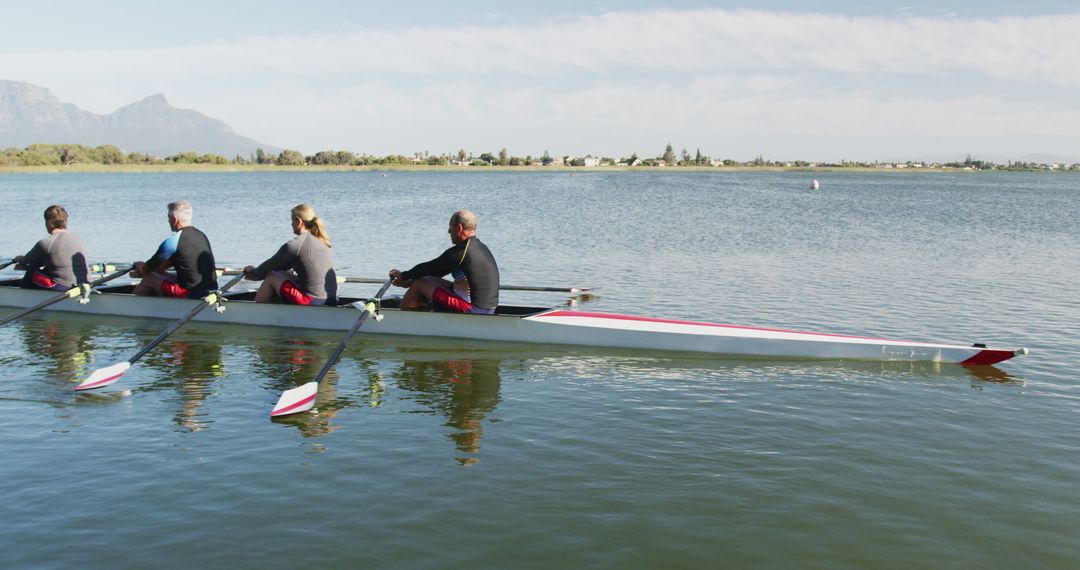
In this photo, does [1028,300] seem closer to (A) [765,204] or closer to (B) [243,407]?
(B) [243,407]

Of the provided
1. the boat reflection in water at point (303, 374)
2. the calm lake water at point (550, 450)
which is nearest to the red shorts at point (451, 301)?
the calm lake water at point (550, 450)

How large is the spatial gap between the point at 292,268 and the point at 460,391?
4.96 metres

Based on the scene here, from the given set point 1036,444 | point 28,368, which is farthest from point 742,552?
point 28,368

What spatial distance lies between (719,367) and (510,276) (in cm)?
1034

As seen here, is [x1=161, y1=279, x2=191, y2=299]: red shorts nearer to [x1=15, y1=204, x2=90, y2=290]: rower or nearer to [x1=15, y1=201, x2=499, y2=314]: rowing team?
[x1=15, y1=201, x2=499, y2=314]: rowing team

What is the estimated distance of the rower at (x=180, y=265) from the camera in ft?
41.3

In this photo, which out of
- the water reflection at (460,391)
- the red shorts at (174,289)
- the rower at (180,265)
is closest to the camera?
A: the water reflection at (460,391)

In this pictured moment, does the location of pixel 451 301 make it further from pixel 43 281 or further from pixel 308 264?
pixel 43 281

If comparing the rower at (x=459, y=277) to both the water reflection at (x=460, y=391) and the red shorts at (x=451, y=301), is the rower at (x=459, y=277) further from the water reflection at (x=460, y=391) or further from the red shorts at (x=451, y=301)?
the water reflection at (x=460, y=391)

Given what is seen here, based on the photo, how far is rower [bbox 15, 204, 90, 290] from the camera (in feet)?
45.0

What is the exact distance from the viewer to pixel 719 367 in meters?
10.8

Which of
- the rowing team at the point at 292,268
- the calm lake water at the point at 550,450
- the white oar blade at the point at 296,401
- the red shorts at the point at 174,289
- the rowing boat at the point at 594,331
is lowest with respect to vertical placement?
the calm lake water at the point at 550,450

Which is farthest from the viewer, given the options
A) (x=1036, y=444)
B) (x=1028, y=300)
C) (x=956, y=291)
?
(x=956, y=291)

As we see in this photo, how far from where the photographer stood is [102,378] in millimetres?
9523
